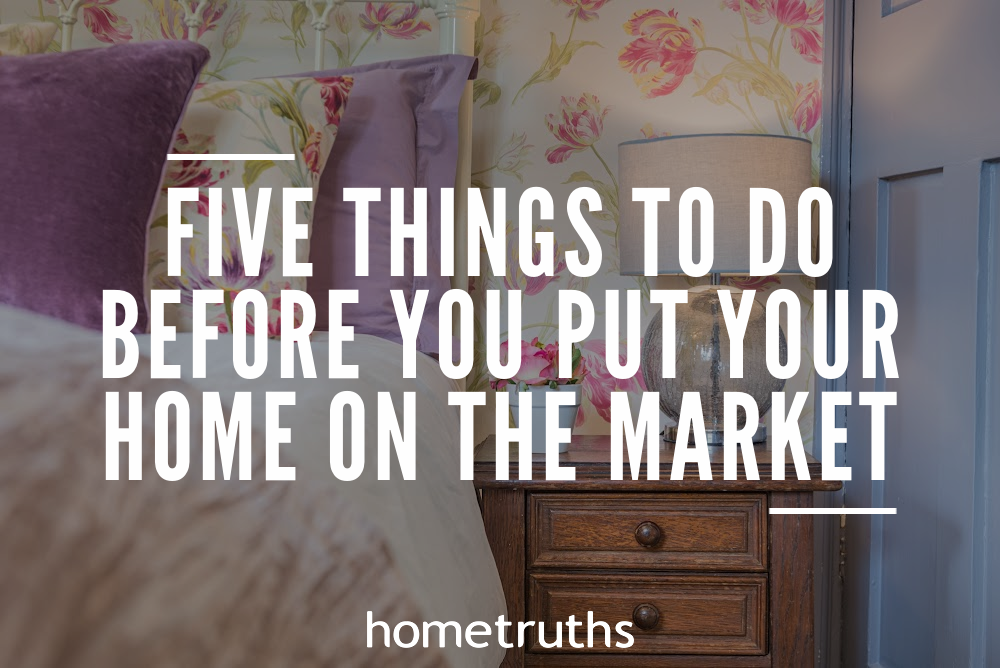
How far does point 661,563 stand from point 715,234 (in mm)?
586

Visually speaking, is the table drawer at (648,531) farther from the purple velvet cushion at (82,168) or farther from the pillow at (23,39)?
the pillow at (23,39)

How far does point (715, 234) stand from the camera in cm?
155

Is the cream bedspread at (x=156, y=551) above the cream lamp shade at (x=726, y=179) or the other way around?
the other way around

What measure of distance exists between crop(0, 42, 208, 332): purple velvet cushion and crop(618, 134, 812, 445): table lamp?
0.82 metres

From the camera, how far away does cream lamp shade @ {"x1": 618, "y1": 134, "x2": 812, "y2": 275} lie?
1.54 metres

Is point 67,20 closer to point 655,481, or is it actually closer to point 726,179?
point 726,179

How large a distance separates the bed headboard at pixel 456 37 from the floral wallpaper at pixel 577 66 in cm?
10

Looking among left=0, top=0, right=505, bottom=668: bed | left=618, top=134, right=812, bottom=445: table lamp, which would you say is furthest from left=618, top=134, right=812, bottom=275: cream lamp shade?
left=0, top=0, right=505, bottom=668: bed

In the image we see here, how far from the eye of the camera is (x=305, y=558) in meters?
0.50

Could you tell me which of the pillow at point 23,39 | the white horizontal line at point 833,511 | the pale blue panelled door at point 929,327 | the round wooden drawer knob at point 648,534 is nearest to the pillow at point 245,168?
the pillow at point 23,39

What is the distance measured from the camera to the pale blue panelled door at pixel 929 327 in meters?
1.45

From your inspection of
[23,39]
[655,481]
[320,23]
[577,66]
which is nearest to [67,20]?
[23,39]

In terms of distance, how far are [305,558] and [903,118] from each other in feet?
5.19

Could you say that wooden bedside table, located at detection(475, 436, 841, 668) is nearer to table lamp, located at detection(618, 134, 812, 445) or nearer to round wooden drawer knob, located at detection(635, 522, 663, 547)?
round wooden drawer knob, located at detection(635, 522, 663, 547)
